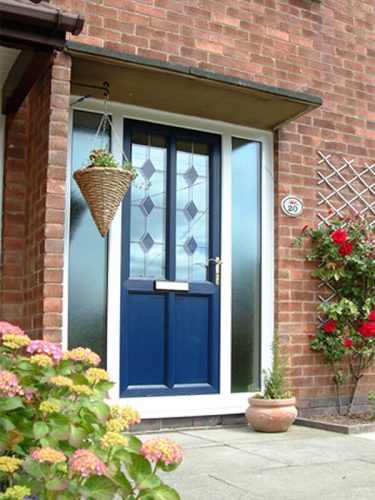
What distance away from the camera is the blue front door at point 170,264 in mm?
5301

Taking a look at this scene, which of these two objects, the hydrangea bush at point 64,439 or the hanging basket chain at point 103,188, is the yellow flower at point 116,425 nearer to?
the hydrangea bush at point 64,439

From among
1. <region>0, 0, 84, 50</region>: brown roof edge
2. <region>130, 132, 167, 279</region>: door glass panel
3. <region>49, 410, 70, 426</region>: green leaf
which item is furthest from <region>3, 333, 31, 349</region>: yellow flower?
<region>130, 132, 167, 279</region>: door glass panel

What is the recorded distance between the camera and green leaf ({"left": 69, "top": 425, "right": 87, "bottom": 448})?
214cm

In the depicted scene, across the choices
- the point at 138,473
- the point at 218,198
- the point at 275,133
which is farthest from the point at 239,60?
the point at 138,473

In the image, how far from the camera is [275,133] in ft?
19.6

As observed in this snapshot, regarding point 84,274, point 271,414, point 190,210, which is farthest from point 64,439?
point 190,210

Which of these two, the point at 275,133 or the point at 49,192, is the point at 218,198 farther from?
the point at 49,192

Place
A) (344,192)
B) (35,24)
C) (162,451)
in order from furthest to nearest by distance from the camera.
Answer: (344,192) → (35,24) → (162,451)

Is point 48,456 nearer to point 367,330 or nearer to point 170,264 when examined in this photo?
point 170,264

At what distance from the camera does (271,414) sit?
512 cm

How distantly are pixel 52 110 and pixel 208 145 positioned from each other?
1756mm

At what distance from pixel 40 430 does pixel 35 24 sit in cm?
241

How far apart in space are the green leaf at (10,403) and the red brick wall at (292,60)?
2792mm

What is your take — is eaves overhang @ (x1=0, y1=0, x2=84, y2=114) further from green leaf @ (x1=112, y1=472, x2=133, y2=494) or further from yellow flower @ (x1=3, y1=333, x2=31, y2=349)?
green leaf @ (x1=112, y1=472, x2=133, y2=494)
